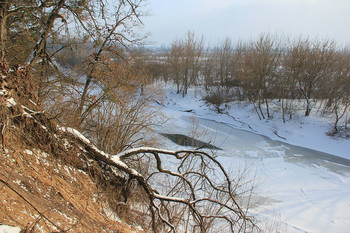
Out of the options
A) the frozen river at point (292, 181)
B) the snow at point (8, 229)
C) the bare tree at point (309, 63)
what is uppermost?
the bare tree at point (309, 63)

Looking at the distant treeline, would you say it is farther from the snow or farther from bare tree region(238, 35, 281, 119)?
the snow

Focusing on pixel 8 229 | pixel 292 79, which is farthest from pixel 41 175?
pixel 292 79

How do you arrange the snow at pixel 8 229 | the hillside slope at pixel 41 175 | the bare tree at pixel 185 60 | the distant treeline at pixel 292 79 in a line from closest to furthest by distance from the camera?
the snow at pixel 8 229 → the hillside slope at pixel 41 175 → the distant treeline at pixel 292 79 → the bare tree at pixel 185 60

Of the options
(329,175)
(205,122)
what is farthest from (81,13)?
(205,122)

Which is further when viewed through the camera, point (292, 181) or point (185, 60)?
point (185, 60)

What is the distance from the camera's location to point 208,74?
2722 centimetres

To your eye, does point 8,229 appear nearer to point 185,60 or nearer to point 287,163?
point 287,163

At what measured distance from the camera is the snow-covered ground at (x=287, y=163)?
24.1 ft

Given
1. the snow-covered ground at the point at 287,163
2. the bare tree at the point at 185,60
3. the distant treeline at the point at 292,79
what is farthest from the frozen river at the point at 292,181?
the bare tree at the point at 185,60

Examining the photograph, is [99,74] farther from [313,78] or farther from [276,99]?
[276,99]

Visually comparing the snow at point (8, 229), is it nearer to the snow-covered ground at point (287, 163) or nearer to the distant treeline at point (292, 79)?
the snow-covered ground at point (287, 163)

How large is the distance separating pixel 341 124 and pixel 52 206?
19.0 m

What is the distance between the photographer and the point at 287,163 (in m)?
11.7

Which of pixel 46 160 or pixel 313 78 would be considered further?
pixel 313 78
